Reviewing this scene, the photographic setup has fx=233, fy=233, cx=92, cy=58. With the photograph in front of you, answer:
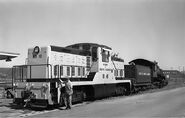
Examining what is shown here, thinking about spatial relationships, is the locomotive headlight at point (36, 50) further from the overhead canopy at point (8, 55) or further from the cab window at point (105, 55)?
the cab window at point (105, 55)

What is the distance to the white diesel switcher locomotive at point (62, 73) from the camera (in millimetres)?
11188

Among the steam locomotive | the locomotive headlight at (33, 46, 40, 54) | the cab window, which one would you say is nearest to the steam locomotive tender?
the steam locomotive

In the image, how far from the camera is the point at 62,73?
12430 mm

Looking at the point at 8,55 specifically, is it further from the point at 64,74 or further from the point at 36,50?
the point at 64,74

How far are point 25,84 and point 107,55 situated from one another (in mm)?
6016

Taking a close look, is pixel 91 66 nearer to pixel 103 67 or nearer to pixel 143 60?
pixel 103 67

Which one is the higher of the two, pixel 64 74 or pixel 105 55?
pixel 105 55

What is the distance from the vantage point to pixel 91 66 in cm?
1451

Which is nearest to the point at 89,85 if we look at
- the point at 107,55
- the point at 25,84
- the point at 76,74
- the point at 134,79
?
the point at 76,74

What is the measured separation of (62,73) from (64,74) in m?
0.16

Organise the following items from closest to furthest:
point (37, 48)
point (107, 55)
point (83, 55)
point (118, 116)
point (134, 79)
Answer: point (118, 116)
point (37, 48)
point (83, 55)
point (107, 55)
point (134, 79)

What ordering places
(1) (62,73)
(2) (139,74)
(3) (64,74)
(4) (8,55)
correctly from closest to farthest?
(1) (62,73)
(3) (64,74)
(4) (8,55)
(2) (139,74)

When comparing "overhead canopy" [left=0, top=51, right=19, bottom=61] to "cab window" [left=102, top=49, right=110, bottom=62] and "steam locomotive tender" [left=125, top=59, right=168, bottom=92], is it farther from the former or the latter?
"steam locomotive tender" [left=125, top=59, right=168, bottom=92]

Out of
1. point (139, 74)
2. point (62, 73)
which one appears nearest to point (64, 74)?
point (62, 73)
